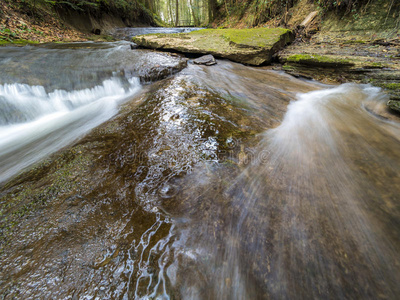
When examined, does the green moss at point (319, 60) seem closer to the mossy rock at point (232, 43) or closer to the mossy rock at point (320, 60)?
the mossy rock at point (320, 60)

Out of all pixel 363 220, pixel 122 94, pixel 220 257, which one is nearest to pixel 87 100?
pixel 122 94

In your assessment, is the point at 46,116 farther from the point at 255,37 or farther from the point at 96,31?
the point at 96,31

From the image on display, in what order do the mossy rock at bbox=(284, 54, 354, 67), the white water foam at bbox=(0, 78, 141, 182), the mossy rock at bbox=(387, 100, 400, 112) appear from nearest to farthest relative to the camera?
1. the white water foam at bbox=(0, 78, 141, 182)
2. the mossy rock at bbox=(387, 100, 400, 112)
3. the mossy rock at bbox=(284, 54, 354, 67)

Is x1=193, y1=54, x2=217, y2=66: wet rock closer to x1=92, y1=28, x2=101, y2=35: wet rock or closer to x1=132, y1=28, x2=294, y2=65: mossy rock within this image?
x1=132, y1=28, x2=294, y2=65: mossy rock

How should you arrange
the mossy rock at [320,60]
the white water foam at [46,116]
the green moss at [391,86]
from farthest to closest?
the mossy rock at [320,60]
the green moss at [391,86]
the white water foam at [46,116]

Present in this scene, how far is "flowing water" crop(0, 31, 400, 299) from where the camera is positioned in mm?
1010

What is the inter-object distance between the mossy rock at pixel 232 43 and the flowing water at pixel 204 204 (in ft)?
11.5

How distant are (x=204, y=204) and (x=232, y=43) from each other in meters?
6.22

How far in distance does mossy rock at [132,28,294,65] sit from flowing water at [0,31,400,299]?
3517mm

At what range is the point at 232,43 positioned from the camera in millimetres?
5824

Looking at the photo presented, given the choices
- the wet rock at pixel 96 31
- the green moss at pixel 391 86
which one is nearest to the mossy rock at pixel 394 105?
the green moss at pixel 391 86

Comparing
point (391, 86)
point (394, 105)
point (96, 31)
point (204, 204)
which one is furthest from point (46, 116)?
point (96, 31)

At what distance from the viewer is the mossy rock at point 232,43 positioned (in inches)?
218

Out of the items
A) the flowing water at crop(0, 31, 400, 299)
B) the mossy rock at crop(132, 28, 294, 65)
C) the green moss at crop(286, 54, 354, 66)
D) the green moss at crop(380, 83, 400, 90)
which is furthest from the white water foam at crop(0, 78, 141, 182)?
→ the green moss at crop(380, 83, 400, 90)
